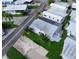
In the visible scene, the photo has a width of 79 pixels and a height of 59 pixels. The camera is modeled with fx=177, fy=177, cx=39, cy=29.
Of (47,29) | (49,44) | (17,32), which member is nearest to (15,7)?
(17,32)

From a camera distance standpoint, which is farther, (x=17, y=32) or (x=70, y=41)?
(x=17, y=32)

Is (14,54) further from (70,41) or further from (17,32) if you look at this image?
(70,41)

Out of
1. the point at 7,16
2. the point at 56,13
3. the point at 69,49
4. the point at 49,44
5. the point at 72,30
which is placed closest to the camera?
the point at 69,49

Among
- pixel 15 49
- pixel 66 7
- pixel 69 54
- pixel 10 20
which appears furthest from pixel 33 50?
pixel 66 7

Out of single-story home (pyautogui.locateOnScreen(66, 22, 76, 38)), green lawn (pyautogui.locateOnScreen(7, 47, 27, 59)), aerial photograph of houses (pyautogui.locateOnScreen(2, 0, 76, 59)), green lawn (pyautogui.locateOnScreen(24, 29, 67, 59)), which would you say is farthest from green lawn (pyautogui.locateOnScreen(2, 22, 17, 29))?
single-story home (pyautogui.locateOnScreen(66, 22, 76, 38))

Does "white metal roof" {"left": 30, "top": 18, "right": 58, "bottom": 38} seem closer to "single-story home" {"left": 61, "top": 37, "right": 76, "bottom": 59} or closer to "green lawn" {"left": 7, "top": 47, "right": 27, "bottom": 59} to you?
"single-story home" {"left": 61, "top": 37, "right": 76, "bottom": 59}

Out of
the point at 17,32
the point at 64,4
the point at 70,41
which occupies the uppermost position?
the point at 64,4

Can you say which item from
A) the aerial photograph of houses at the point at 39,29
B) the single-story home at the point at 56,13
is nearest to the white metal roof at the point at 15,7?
the aerial photograph of houses at the point at 39,29
